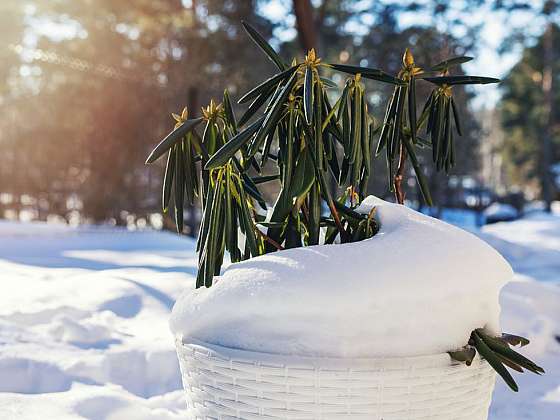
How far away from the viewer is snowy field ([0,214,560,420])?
1.51 metres

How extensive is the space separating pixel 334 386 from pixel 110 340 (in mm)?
1354

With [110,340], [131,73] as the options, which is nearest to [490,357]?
[110,340]

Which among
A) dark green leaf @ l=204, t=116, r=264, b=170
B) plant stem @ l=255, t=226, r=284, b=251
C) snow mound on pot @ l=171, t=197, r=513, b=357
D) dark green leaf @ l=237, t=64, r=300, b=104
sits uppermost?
dark green leaf @ l=237, t=64, r=300, b=104

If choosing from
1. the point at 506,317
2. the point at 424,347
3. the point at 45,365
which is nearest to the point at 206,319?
the point at 424,347

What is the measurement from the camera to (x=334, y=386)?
0.84 m

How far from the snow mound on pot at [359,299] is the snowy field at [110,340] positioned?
667mm

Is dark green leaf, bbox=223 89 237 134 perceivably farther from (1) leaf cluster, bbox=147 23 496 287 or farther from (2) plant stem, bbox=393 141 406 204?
(2) plant stem, bbox=393 141 406 204

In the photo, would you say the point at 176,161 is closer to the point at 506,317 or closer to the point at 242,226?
the point at 242,226

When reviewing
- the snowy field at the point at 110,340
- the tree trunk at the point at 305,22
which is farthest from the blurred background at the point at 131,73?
the snowy field at the point at 110,340

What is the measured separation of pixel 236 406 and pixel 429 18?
9.76 metres

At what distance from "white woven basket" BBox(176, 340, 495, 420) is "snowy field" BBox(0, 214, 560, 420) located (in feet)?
2.08

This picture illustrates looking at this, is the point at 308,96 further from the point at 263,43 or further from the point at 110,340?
the point at 110,340

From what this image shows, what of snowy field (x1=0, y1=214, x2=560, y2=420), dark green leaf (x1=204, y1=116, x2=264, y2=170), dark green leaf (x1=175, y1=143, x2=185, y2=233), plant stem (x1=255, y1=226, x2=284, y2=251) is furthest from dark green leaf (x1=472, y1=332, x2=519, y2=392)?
snowy field (x1=0, y1=214, x2=560, y2=420)

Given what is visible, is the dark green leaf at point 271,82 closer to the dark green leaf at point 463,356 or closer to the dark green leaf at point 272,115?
the dark green leaf at point 272,115
